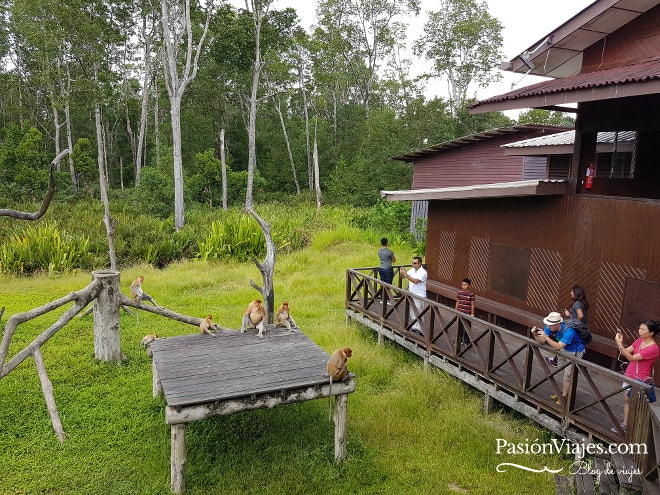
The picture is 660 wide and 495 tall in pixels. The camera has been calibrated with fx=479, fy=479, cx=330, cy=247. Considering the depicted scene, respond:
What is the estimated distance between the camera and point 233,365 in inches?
253

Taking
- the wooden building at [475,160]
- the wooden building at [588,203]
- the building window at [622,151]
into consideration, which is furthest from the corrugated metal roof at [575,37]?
the wooden building at [475,160]

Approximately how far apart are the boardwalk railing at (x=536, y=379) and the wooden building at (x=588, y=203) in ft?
3.30

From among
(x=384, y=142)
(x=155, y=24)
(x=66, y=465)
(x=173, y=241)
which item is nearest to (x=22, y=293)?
(x=173, y=241)

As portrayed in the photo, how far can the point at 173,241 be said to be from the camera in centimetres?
1961

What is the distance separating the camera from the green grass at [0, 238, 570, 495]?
18.5ft

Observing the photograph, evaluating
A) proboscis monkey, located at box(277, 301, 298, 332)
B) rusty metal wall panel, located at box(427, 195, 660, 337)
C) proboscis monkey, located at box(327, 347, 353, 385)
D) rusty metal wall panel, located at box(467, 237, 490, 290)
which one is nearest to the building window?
rusty metal wall panel, located at box(427, 195, 660, 337)

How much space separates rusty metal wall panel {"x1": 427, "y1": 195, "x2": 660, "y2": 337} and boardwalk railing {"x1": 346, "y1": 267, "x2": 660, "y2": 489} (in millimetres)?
1017

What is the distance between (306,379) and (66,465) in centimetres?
314

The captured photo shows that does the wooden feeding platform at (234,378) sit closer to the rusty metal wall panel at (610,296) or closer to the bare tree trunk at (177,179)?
the rusty metal wall panel at (610,296)

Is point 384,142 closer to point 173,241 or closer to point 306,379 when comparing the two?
point 173,241

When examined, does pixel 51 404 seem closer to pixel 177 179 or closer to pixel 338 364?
pixel 338 364

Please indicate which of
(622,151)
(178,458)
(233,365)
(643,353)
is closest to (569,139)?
(622,151)

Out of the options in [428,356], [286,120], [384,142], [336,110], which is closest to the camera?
[428,356]

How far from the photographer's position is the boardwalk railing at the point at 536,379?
488cm
